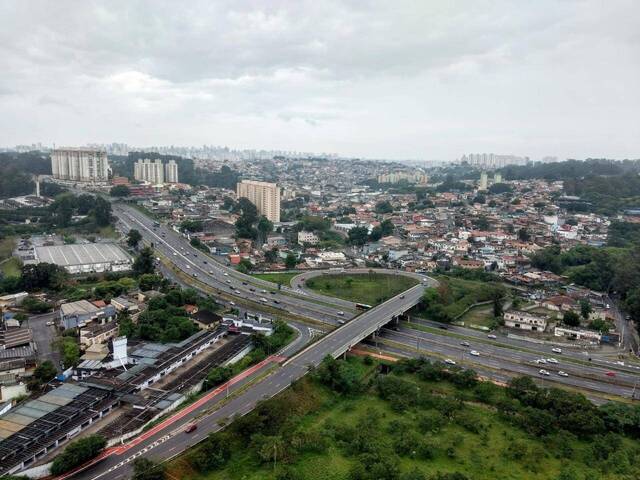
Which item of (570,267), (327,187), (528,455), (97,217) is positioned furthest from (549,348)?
(327,187)

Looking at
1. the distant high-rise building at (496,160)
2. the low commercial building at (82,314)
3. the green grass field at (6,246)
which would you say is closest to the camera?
the low commercial building at (82,314)

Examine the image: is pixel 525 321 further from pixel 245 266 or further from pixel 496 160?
pixel 496 160

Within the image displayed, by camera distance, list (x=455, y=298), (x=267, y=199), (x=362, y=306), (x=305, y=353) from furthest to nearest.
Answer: (x=267, y=199), (x=455, y=298), (x=362, y=306), (x=305, y=353)

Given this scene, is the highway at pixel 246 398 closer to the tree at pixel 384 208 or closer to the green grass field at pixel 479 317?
the green grass field at pixel 479 317

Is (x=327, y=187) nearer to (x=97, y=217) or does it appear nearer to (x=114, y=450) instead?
(x=97, y=217)

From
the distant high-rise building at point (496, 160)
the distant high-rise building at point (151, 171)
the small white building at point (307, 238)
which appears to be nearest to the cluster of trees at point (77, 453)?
the small white building at point (307, 238)

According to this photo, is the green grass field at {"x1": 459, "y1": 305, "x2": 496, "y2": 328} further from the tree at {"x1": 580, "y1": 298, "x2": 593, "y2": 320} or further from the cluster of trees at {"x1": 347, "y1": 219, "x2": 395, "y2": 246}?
the cluster of trees at {"x1": 347, "y1": 219, "x2": 395, "y2": 246}

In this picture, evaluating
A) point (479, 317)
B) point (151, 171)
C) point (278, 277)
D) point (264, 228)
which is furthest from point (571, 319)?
point (151, 171)
